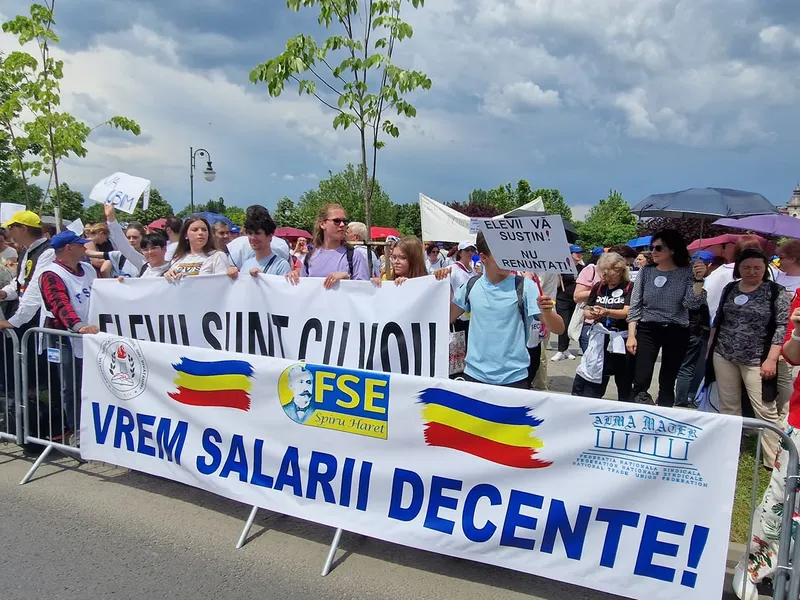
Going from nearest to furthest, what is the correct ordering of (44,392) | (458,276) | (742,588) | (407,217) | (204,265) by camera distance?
(742,588), (204,265), (44,392), (458,276), (407,217)

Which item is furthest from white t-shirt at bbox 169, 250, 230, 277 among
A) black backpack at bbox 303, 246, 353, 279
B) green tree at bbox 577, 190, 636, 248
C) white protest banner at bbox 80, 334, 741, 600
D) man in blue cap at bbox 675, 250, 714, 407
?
green tree at bbox 577, 190, 636, 248

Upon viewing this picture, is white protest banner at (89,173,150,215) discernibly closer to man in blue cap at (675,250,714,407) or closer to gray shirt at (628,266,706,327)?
gray shirt at (628,266,706,327)

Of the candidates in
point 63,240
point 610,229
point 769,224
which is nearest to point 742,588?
point 769,224

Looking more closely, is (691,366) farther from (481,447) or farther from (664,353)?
(481,447)

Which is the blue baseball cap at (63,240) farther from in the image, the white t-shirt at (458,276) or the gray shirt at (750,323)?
the gray shirt at (750,323)

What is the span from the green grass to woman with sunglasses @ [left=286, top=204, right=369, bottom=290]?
3.04 meters

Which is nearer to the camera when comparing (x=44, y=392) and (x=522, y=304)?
(x=522, y=304)

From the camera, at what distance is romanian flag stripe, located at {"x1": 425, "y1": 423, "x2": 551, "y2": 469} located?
2.94 metres

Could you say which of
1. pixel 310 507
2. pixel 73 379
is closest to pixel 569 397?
pixel 310 507

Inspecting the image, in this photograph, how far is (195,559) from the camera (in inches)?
134

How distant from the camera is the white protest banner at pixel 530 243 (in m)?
3.43

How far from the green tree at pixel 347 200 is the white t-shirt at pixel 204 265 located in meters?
39.1

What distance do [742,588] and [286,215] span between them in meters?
66.9

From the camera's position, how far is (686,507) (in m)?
2.62
